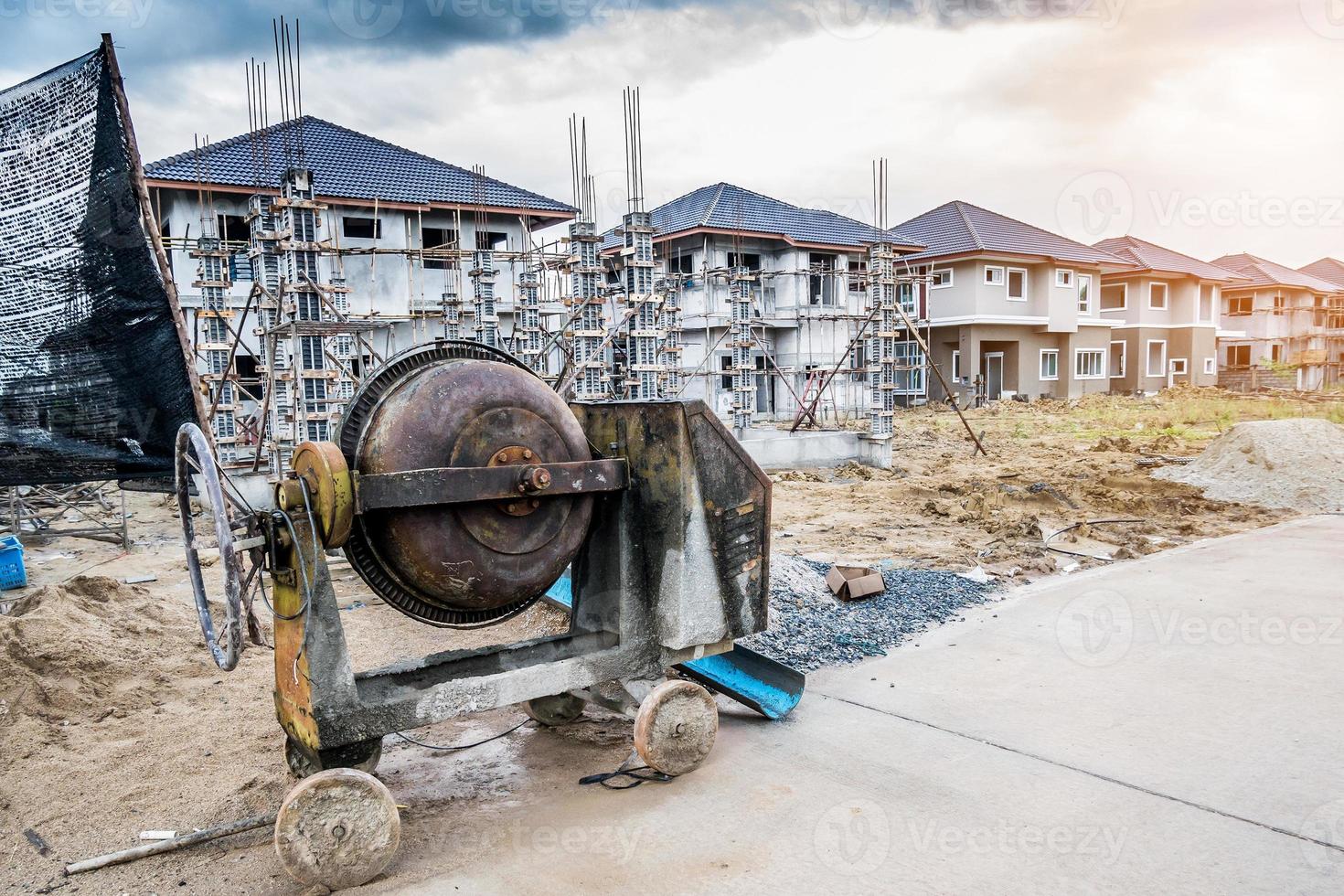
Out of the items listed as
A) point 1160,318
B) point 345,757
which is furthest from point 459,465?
point 1160,318

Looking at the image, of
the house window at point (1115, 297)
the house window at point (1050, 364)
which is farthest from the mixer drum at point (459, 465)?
the house window at point (1115, 297)

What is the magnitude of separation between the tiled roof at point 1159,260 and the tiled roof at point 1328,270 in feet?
60.8

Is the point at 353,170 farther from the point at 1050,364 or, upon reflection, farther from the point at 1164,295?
the point at 1164,295

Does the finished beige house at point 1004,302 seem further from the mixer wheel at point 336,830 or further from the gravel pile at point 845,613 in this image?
the mixer wheel at point 336,830

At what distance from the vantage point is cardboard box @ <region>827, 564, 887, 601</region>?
6504mm

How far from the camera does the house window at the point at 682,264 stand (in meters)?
27.1

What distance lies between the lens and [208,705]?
4875mm

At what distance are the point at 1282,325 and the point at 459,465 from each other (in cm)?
5455

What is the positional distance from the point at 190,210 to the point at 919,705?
21.3 metres

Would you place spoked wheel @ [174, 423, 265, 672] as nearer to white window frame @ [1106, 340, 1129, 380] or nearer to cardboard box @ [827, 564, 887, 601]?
cardboard box @ [827, 564, 887, 601]

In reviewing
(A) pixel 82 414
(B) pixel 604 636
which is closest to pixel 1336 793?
(B) pixel 604 636

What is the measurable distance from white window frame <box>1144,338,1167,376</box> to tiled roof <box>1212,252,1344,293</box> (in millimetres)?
6772
